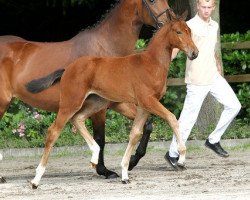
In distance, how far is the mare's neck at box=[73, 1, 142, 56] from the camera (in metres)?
10.5

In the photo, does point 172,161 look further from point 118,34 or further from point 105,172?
point 118,34

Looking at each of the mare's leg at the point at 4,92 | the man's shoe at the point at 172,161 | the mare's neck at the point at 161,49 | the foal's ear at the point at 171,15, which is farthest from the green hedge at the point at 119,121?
the foal's ear at the point at 171,15

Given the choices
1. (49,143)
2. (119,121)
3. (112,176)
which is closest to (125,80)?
(49,143)

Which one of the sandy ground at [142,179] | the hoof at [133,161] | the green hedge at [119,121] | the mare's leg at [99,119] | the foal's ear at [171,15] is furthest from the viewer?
the green hedge at [119,121]

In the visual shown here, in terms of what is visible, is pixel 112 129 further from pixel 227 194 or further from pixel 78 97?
pixel 227 194

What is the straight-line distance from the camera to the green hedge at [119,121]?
13.9m

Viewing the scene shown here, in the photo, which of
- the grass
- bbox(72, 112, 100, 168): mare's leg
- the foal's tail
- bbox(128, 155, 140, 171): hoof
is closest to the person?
bbox(128, 155, 140, 171): hoof

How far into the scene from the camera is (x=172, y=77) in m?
15.0

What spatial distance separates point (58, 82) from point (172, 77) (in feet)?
15.8

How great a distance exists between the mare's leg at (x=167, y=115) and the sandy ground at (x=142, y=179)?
36 cm

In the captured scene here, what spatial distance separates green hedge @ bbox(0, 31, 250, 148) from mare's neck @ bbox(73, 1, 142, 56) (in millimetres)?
3451

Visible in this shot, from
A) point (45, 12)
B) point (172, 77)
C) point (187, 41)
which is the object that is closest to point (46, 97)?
point (187, 41)

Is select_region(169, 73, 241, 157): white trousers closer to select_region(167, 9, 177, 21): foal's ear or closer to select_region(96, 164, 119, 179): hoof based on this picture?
select_region(96, 164, 119, 179): hoof

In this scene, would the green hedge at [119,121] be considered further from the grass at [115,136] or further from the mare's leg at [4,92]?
the mare's leg at [4,92]
